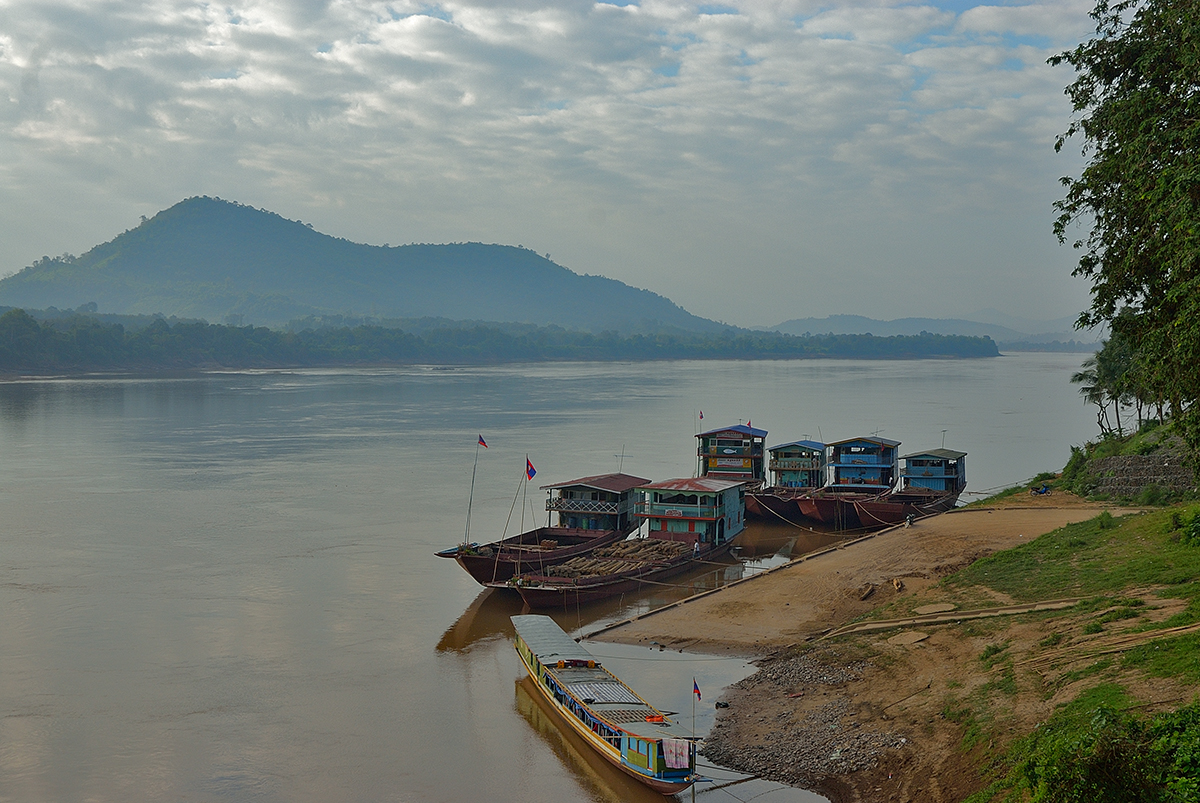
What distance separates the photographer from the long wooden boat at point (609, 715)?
19.0 m

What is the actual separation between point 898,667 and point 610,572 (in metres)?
13.9

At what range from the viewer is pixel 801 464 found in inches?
2055

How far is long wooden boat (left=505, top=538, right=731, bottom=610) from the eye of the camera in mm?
32156

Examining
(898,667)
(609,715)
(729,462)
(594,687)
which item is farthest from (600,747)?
(729,462)

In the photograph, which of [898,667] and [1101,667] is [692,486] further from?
[1101,667]

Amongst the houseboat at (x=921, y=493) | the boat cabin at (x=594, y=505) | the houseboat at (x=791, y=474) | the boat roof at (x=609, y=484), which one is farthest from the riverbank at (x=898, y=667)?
the houseboat at (x=791, y=474)

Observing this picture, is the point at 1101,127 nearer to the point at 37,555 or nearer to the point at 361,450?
the point at 37,555

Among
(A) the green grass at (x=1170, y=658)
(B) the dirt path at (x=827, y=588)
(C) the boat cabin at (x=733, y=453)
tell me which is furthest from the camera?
(C) the boat cabin at (x=733, y=453)

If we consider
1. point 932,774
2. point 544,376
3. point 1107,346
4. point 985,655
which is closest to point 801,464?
point 1107,346

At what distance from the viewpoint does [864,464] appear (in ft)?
168

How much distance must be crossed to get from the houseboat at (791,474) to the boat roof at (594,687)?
23636mm

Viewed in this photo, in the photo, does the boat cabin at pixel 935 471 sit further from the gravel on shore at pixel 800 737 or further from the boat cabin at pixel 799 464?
the gravel on shore at pixel 800 737

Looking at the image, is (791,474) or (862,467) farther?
(791,474)

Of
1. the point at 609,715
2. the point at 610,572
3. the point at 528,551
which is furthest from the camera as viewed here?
the point at 528,551
